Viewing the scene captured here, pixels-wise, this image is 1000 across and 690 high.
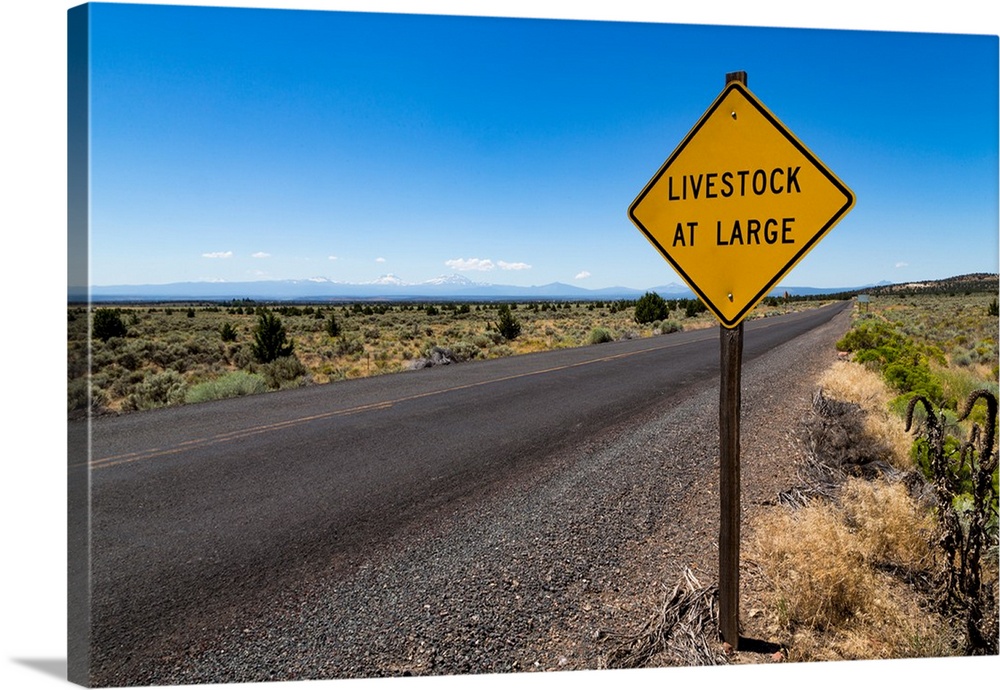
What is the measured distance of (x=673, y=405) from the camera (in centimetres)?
962

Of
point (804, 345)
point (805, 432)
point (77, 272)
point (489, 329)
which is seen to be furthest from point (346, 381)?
point (489, 329)

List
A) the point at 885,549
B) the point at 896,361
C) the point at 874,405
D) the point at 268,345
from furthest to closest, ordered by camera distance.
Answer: the point at 268,345 < the point at 896,361 < the point at 874,405 < the point at 885,549

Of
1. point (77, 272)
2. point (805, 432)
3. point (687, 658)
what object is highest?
point (77, 272)

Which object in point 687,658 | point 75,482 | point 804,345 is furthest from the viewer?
point 804,345

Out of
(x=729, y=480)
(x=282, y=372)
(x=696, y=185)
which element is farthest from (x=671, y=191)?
(x=282, y=372)

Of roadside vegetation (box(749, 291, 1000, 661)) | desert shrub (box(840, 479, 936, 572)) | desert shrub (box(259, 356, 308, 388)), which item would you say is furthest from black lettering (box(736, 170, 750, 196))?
desert shrub (box(259, 356, 308, 388))

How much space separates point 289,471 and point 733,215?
479cm

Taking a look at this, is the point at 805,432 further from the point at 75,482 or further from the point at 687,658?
the point at 75,482

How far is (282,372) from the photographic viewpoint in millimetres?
14438

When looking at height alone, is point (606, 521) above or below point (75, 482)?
below

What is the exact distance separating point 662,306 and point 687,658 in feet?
126

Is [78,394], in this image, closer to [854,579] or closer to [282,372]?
[854,579]

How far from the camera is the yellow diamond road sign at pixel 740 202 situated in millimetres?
2979

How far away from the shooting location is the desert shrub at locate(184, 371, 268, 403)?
37.0ft
